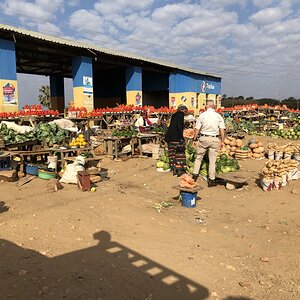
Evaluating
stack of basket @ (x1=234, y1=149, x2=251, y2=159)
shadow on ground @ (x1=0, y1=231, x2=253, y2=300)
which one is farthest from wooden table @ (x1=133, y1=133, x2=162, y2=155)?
shadow on ground @ (x1=0, y1=231, x2=253, y2=300)

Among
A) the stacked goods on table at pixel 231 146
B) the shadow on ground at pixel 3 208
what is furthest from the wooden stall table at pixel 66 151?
the stacked goods on table at pixel 231 146

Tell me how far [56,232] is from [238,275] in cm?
256

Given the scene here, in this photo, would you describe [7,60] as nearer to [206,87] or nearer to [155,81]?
[155,81]

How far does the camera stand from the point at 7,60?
1478 centimetres

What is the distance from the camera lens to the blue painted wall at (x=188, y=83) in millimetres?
27078

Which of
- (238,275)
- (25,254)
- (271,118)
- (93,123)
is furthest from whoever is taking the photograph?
(271,118)

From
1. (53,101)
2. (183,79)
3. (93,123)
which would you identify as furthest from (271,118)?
(53,101)

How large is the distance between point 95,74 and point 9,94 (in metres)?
15.9

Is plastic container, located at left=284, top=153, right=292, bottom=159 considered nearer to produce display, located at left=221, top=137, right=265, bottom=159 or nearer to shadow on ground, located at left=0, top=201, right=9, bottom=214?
produce display, located at left=221, top=137, right=265, bottom=159

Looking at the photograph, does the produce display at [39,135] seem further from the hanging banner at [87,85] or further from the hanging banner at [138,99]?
the hanging banner at [138,99]

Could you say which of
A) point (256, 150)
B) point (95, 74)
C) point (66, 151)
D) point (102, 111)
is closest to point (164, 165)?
point (66, 151)

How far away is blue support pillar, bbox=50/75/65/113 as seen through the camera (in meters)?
28.0

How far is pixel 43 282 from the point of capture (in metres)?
3.29

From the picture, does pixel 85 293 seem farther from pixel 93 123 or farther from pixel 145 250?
pixel 93 123
